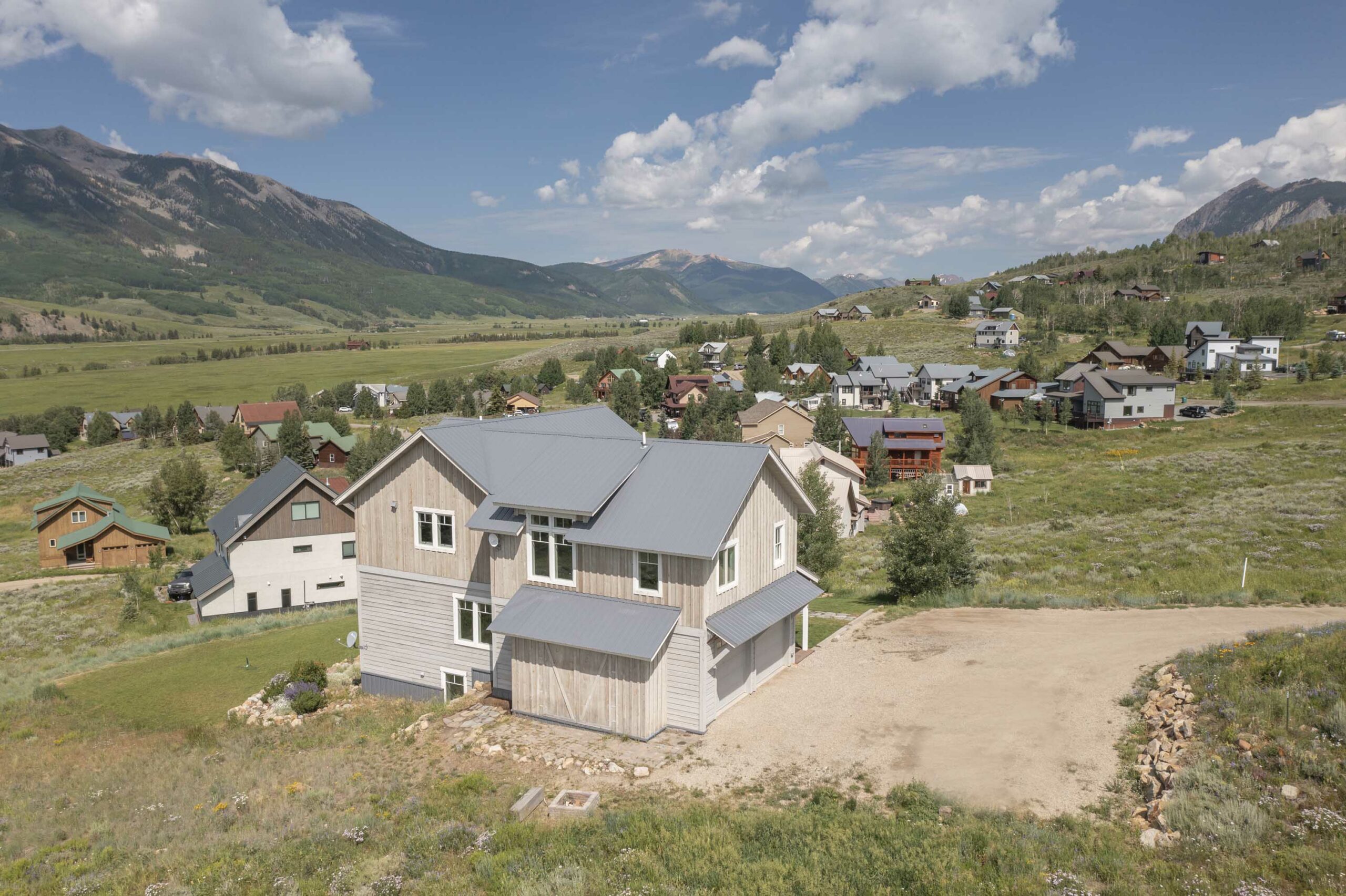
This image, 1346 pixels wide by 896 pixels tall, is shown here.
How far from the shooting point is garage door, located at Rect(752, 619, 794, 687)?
72.4 feet

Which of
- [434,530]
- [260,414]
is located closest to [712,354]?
[260,414]

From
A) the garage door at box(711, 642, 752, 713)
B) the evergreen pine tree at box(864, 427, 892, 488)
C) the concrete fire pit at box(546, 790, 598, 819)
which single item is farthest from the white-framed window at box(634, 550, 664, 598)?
the evergreen pine tree at box(864, 427, 892, 488)

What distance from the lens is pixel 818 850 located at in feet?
40.6

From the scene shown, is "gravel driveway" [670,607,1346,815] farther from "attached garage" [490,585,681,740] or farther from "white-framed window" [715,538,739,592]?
"white-framed window" [715,538,739,592]

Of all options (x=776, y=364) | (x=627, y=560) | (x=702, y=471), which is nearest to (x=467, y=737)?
(x=627, y=560)

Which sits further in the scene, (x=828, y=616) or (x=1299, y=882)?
(x=828, y=616)

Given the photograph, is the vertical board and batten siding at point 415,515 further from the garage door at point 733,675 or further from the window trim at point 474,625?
the garage door at point 733,675

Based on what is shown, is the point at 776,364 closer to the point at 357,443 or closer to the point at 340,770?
the point at 357,443

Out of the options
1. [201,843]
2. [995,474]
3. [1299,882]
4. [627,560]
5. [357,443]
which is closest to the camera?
[1299,882]

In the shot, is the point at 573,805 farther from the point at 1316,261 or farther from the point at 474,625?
the point at 1316,261

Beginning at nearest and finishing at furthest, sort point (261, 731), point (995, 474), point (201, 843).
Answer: point (201, 843), point (261, 731), point (995, 474)

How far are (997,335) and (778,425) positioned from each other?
6994cm

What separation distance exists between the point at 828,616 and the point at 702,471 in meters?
11.8

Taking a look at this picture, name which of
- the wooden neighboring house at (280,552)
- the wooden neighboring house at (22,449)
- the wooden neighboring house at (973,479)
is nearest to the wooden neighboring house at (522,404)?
the wooden neighboring house at (280,552)
